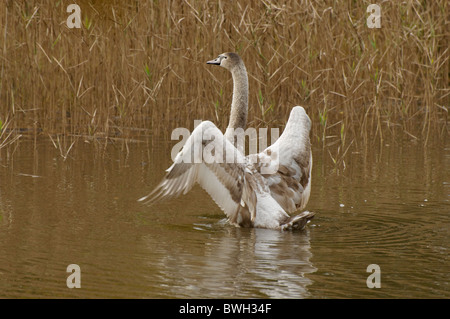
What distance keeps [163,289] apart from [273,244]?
1469 mm

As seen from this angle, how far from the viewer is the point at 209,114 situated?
452 inches

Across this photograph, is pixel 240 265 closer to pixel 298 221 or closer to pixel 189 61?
pixel 298 221

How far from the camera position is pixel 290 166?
771cm

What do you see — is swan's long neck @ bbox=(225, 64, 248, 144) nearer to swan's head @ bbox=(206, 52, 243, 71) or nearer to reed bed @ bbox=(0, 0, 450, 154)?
swan's head @ bbox=(206, 52, 243, 71)

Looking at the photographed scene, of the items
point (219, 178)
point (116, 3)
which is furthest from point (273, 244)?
point (116, 3)

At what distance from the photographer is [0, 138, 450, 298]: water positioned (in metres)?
5.28

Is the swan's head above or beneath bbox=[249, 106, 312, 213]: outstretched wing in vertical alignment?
above

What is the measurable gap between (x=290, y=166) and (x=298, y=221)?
3.41 ft

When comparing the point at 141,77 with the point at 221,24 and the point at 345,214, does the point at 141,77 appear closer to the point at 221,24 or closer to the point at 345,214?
the point at 221,24

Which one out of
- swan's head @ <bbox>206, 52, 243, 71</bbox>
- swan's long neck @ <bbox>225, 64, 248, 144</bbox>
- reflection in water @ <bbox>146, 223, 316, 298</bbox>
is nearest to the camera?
reflection in water @ <bbox>146, 223, 316, 298</bbox>

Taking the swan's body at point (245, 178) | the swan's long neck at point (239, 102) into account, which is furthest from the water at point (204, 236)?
the swan's long neck at point (239, 102)

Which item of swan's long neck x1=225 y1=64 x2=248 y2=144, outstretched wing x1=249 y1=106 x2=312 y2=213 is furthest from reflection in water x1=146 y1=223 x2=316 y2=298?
swan's long neck x1=225 y1=64 x2=248 y2=144

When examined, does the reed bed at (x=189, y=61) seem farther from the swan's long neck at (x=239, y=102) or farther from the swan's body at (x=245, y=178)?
the swan's body at (x=245, y=178)

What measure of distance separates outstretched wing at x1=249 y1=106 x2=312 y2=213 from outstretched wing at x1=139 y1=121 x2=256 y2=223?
47 cm
